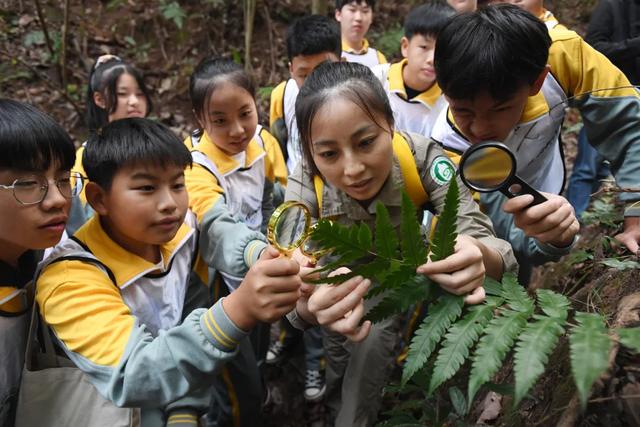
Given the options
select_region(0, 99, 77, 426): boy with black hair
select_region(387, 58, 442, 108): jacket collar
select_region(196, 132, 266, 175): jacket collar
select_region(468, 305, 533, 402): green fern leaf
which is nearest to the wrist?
select_region(468, 305, 533, 402): green fern leaf

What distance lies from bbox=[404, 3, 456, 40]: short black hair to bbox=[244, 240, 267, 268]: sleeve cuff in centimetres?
232

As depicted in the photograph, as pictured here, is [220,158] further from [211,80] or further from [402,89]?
[402,89]

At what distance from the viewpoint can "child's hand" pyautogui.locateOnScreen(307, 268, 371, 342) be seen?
4.60 feet

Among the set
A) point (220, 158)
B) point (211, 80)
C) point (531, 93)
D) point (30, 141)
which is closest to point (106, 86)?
point (211, 80)

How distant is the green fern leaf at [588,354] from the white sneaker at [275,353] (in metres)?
2.95

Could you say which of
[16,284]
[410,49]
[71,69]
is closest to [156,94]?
[71,69]

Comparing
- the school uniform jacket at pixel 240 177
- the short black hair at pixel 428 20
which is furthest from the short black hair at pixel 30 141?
the short black hair at pixel 428 20

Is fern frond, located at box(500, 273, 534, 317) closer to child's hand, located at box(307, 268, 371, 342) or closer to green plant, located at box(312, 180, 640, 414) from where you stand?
green plant, located at box(312, 180, 640, 414)

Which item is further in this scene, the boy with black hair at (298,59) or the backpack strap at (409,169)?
the boy with black hair at (298,59)

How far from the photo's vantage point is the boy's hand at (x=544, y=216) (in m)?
1.48

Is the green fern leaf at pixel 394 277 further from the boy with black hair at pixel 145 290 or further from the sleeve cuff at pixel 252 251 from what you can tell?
the sleeve cuff at pixel 252 251

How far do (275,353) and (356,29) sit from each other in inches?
133

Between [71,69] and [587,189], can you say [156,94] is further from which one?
[587,189]

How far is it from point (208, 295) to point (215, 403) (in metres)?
0.83
